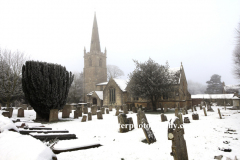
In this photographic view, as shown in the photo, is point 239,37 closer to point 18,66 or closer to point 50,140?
point 50,140

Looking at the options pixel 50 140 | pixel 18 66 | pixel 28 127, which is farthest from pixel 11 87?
pixel 50 140

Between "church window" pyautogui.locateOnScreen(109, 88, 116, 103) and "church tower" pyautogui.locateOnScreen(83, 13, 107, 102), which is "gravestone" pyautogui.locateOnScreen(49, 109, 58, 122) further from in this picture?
"church tower" pyautogui.locateOnScreen(83, 13, 107, 102)

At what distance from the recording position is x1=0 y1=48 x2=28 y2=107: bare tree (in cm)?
1625

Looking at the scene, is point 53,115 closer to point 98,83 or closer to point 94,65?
Result: point 98,83

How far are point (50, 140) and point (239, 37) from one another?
20868 millimetres

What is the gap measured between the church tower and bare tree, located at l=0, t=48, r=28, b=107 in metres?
25.9

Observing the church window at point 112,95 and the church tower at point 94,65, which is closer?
the church window at point 112,95

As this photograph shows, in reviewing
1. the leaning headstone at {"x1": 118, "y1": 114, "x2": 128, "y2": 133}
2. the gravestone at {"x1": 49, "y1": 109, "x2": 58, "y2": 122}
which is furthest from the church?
the leaning headstone at {"x1": 118, "y1": 114, "x2": 128, "y2": 133}

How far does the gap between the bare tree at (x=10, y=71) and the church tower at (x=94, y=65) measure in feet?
84.9

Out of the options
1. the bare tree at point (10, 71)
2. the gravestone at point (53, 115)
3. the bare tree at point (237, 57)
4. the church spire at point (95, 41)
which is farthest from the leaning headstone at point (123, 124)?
the church spire at point (95, 41)

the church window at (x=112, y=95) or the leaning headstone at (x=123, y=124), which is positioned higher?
the church window at (x=112, y=95)

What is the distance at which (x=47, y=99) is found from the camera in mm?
12641

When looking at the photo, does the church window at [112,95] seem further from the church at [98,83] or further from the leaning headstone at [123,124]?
the leaning headstone at [123,124]

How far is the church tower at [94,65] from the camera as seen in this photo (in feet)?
143
